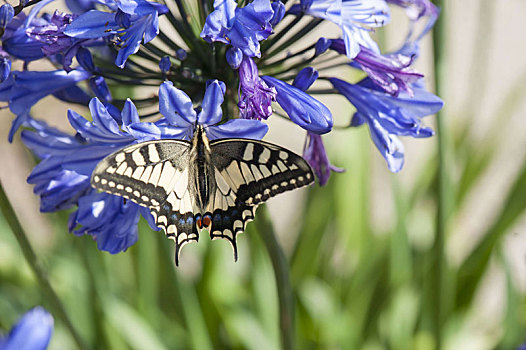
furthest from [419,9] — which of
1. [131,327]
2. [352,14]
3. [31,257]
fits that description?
[131,327]

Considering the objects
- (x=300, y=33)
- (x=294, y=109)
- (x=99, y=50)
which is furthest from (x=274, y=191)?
(x=99, y=50)

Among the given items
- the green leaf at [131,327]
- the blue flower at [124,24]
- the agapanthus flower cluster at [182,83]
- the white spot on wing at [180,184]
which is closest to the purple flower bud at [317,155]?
the agapanthus flower cluster at [182,83]

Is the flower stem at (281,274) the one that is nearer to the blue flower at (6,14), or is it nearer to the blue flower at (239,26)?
the blue flower at (239,26)

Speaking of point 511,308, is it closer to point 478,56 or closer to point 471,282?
point 471,282

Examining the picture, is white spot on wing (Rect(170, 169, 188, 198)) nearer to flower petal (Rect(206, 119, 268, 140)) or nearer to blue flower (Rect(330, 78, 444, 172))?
flower petal (Rect(206, 119, 268, 140))

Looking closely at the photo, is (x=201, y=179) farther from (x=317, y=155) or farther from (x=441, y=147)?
(x=441, y=147)

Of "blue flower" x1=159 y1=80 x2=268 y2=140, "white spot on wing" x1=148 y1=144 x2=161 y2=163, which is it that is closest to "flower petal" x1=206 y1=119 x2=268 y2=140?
"blue flower" x1=159 y1=80 x2=268 y2=140
